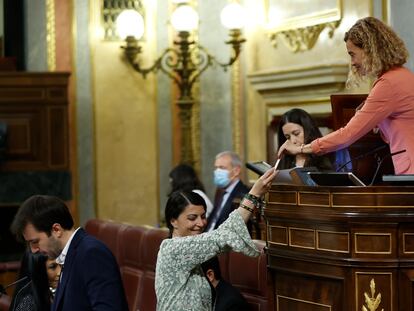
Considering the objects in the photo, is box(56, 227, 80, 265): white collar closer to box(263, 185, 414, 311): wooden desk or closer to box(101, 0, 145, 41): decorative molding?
box(263, 185, 414, 311): wooden desk

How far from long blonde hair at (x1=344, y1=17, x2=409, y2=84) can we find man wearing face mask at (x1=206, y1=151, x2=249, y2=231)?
2.57 metres

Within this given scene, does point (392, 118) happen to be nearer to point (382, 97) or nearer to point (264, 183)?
point (382, 97)

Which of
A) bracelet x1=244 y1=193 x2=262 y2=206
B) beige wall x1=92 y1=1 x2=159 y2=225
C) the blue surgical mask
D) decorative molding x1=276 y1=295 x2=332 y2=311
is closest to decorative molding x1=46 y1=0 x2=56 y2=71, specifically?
beige wall x1=92 y1=1 x2=159 y2=225

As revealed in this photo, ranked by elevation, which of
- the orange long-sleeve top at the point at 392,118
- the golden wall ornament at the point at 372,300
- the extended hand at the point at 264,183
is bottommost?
the golden wall ornament at the point at 372,300

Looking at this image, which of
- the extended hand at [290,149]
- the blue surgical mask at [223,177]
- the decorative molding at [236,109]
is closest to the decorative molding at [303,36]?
the decorative molding at [236,109]

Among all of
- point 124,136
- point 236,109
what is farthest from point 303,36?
point 124,136

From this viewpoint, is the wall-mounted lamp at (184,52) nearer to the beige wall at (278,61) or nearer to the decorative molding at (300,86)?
the beige wall at (278,61)

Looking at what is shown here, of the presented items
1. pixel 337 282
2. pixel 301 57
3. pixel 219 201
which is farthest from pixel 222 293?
pixel 301 57

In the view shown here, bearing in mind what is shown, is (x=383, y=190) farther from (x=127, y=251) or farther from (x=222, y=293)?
(x=127, y=251)

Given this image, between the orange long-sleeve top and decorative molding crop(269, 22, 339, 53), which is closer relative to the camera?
→ the orange long-sleeve top

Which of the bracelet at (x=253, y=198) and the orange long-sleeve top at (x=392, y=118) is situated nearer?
the bracelet at (x=253, y=198)

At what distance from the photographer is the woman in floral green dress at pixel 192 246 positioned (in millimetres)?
3930

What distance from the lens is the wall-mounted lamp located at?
29.7ft

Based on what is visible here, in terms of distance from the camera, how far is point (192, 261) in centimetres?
407
